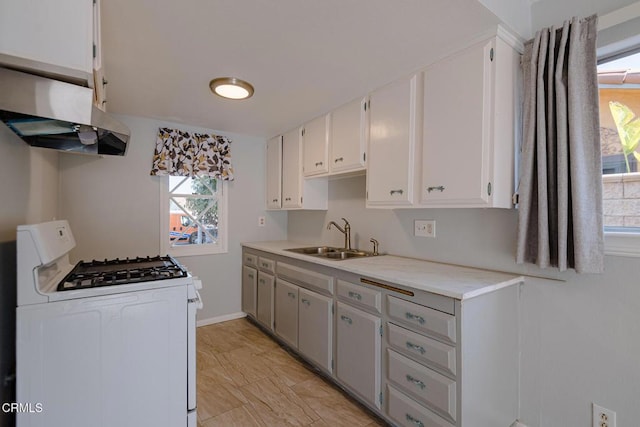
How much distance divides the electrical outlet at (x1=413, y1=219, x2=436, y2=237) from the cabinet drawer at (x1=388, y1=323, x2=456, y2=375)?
0.80m

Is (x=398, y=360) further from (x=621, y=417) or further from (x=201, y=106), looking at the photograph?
(x=201, y=106)

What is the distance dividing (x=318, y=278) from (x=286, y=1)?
169 cm

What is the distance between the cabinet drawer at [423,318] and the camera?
1.33 m

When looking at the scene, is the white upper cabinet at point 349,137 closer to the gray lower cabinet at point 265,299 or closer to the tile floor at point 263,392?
the gray lower cabinet at point 265,299

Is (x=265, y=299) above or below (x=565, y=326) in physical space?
below

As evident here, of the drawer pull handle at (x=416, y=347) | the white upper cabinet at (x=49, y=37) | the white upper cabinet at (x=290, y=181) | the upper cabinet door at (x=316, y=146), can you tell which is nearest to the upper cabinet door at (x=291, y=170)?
the white upper cabinet at (x=290, y=181)

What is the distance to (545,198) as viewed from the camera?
1409mm

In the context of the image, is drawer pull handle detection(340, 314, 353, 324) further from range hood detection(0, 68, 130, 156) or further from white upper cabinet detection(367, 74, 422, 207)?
range hood detection(0, 68, 130, 156)

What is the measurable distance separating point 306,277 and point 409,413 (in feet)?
3.63

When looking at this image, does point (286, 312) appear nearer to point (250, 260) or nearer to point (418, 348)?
point (250, 260)

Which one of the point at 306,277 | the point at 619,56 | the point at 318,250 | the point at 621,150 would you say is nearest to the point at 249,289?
the point at 318,250

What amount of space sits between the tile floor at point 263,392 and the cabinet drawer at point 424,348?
59 cm

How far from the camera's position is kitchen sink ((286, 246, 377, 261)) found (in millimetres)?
2521

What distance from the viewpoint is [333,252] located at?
2.79 m
